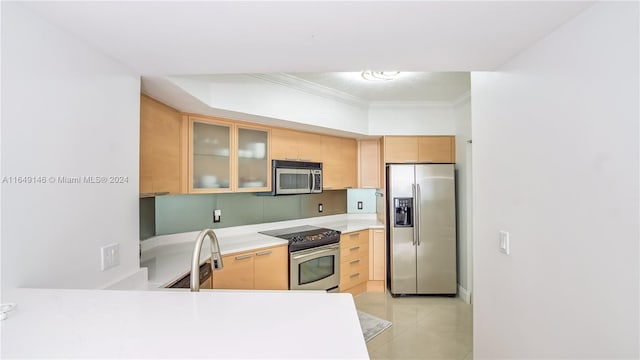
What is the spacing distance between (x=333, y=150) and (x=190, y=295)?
9.72ft

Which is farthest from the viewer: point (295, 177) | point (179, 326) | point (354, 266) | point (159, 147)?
point (354, 266)

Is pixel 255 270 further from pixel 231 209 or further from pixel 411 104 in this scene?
pixel 411 104

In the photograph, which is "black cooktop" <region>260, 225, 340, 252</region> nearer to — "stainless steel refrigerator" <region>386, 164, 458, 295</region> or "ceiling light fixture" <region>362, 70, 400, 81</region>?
"stainless steel refrigerator" <region>386, 164, 458, 295</region>

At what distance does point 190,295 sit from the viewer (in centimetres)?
92

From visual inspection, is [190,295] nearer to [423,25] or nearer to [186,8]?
[186,8]

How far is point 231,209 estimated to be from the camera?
3.16m

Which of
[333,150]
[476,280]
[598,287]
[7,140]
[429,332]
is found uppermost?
[333,150]

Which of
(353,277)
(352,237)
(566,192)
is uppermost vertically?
(566,192)

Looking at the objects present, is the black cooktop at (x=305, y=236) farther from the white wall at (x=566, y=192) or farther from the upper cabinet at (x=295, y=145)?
the white wall at (x=566, y=192)

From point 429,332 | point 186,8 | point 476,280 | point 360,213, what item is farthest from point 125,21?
point 360,213

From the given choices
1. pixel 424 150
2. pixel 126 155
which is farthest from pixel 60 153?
pixel 424 150

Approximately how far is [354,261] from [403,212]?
85 centimetres

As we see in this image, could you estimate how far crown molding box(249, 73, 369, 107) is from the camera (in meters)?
2.75

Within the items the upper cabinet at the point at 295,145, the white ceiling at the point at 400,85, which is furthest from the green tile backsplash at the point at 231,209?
the white ceiling at the point at 400,85
